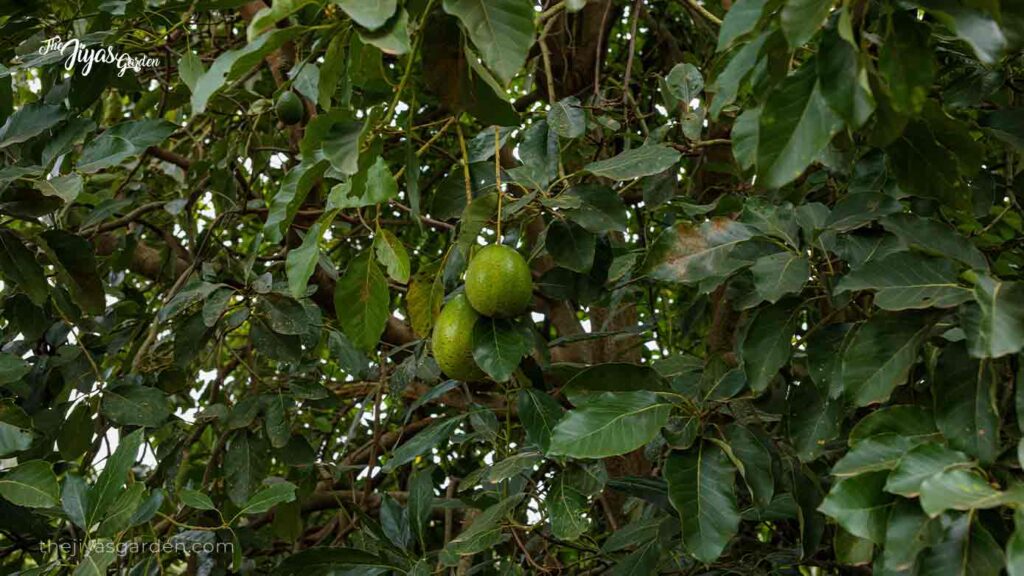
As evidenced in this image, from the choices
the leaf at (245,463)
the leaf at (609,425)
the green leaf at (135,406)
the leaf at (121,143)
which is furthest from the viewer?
the leaf at (245,463)

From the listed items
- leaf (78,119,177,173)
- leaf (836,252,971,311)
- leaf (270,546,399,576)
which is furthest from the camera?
leaf (78,119,177,173)

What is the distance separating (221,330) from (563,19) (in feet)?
3.61

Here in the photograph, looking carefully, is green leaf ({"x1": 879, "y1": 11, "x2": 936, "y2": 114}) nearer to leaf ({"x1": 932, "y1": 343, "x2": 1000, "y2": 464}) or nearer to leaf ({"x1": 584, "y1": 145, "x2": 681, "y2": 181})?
leaf ({"x1": 932, "y1": 343, "x2": 1000, "y2": 464})

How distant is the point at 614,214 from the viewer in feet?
4.98

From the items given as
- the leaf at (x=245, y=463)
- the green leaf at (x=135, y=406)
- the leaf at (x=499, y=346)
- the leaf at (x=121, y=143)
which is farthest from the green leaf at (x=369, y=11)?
the leaf at (x=245, y=463)

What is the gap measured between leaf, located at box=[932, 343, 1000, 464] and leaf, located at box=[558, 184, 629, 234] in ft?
1.77

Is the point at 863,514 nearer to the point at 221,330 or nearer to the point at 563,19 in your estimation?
the point at 221,330

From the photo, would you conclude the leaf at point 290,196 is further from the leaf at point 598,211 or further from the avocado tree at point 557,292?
the leaf at point 598,211

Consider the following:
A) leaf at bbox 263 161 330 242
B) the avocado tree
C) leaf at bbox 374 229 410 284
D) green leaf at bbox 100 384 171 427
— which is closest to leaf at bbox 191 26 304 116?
the avocado tree

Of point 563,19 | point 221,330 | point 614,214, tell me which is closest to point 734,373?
point 614,214

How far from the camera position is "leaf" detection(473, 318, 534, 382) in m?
1.26

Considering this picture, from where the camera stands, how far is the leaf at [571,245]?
5.04 feet

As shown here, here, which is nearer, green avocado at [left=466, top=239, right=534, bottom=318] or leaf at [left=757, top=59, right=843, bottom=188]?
leaf at [left=757, top=59, right=843, bottom=188]

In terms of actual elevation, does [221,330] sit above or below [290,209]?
below
